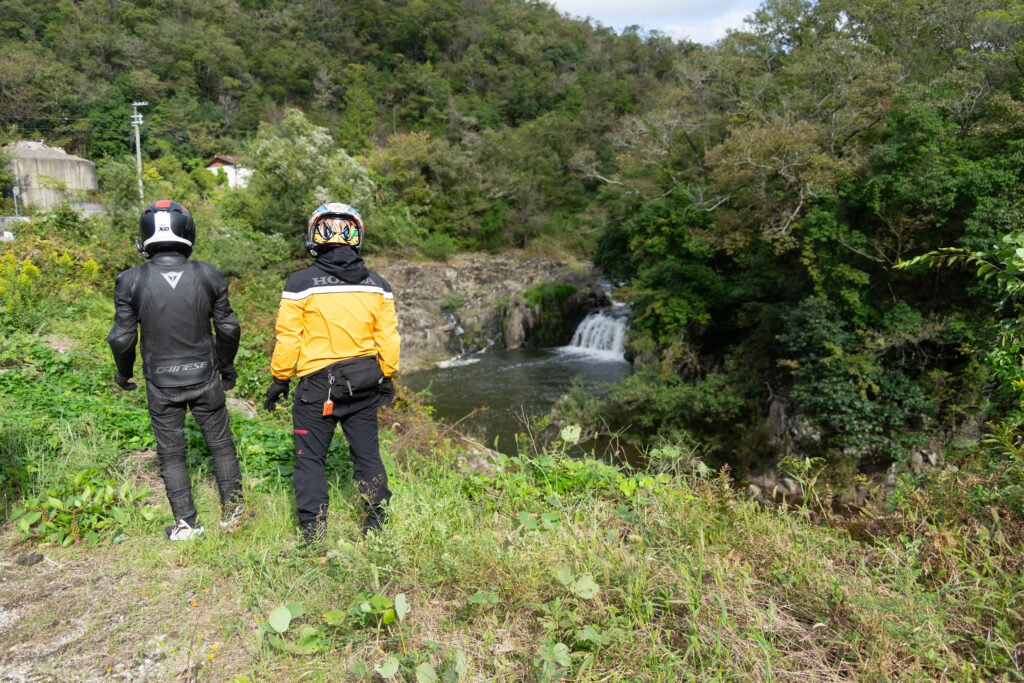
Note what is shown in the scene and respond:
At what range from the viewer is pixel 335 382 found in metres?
2.95

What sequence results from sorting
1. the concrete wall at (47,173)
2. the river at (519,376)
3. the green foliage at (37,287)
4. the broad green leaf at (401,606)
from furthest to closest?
the concrete wall at (47,173) < the river at (519,376) < the green foliage at (37,287) < the broad green leaf at (401,606)

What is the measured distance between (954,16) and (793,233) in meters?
6.70

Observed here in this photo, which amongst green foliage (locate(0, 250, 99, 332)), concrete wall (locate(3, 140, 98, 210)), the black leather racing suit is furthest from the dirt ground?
concrete wall (locate(3, 140, 98, 210))

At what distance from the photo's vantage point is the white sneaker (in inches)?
119

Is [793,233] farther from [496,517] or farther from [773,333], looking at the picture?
[496,517]

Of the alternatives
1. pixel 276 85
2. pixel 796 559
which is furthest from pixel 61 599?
pixel 276 85

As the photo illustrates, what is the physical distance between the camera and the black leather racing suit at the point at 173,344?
10.2 feet

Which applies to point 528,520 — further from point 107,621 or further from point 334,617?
point 107,621

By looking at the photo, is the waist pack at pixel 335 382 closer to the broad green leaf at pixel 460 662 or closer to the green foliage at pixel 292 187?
the broad green leaf at pixel 460 662

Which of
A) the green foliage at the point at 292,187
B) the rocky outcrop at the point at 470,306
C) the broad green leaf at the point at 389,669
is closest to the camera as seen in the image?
the broad green leaf at the point at 389,669

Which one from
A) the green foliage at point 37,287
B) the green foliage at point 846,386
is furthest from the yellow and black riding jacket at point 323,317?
the green foliage at point 846,386

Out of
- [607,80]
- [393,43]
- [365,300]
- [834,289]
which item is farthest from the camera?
[393,43]

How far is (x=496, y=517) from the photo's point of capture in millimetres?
2771

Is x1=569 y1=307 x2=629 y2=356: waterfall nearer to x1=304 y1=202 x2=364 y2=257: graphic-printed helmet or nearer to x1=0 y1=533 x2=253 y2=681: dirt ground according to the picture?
x1=304 y1=202 x2=364 y2=257: graphic-printed helmet
